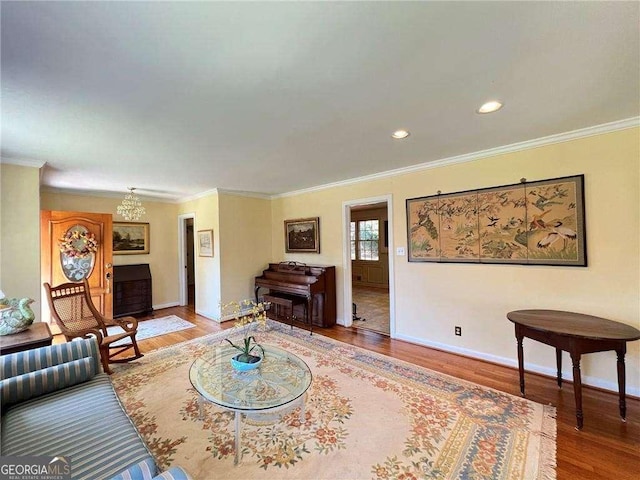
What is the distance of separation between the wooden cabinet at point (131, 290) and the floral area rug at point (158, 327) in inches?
20.2

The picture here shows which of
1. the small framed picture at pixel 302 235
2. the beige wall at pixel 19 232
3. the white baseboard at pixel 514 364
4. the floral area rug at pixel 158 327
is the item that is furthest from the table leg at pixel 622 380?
the beige wall at pixel 19 232

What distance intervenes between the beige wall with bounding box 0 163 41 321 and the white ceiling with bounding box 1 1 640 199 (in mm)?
251

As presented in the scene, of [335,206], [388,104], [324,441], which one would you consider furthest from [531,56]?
[335,206]

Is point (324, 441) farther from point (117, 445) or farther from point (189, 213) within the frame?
point (189, 213)

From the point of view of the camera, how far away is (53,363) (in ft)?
6.35

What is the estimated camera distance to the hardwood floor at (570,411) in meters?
1.70

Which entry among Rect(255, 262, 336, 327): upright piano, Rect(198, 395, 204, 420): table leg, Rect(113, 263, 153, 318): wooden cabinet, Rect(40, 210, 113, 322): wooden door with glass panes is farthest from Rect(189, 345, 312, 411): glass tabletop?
Rect(113, 263, 153, 318): wooden cabinet

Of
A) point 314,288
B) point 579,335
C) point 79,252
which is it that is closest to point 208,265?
point 79,252

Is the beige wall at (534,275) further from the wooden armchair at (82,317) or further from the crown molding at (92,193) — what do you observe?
the crown molding at (92,193)

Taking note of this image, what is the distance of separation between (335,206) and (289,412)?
3.19 meters

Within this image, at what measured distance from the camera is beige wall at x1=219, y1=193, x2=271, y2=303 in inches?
196

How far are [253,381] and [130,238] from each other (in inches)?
195

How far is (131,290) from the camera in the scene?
5.27m

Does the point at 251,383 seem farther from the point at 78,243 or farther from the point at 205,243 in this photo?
the point at 78,243
